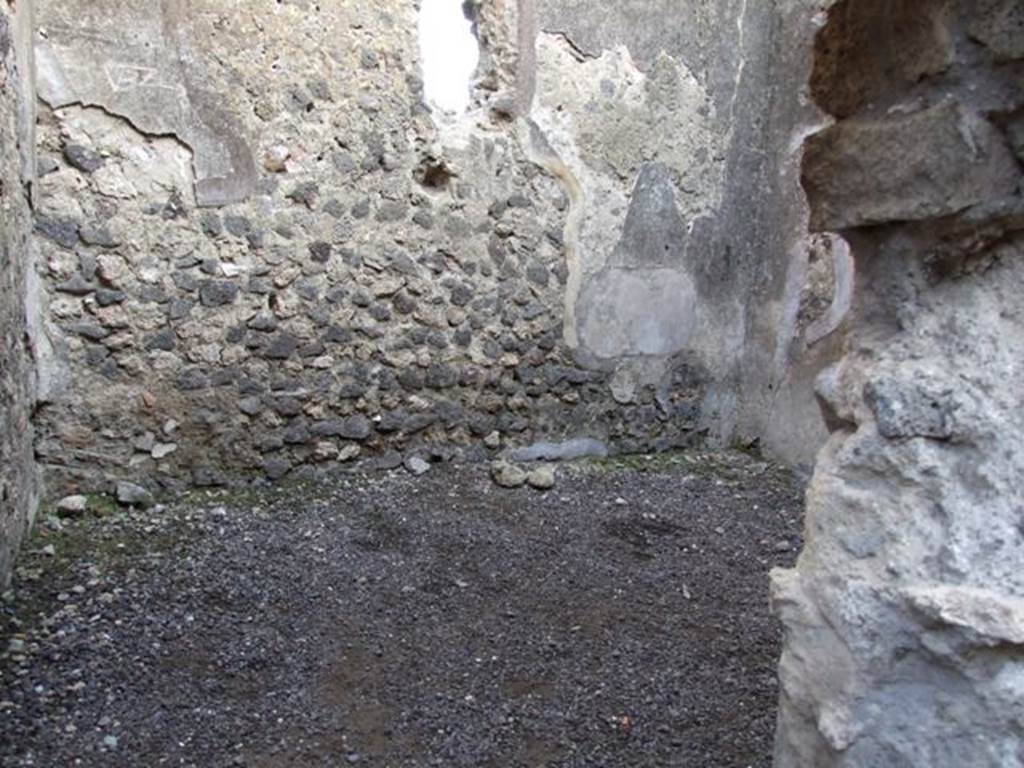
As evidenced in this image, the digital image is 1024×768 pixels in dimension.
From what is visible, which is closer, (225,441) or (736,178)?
(225,441)

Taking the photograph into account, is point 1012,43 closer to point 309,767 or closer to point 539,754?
point 539,754

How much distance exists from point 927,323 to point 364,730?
1519 millimetres

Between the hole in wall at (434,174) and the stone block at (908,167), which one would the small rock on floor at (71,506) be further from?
the stone block at (908,167)

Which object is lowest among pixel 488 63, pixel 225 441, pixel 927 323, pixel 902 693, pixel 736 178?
pixel 225 441

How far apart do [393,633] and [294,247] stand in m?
1.69

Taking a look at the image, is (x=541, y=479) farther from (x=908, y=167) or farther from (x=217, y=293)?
(x=908, y=167)

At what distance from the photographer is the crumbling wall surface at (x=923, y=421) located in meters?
0.98

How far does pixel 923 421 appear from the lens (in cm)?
104

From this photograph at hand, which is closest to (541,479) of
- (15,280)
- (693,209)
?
(693,209)

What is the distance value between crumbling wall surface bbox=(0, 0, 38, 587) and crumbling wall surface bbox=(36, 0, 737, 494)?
0.50 feet

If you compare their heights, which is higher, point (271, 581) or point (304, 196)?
point (304, 196)

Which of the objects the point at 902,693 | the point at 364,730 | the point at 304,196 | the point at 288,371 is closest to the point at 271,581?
the point at 364,730

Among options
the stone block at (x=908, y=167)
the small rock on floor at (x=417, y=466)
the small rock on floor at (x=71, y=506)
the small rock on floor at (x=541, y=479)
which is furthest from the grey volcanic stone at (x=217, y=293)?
the stone block at (x=908, y=167)

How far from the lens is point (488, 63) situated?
12.7 ft
